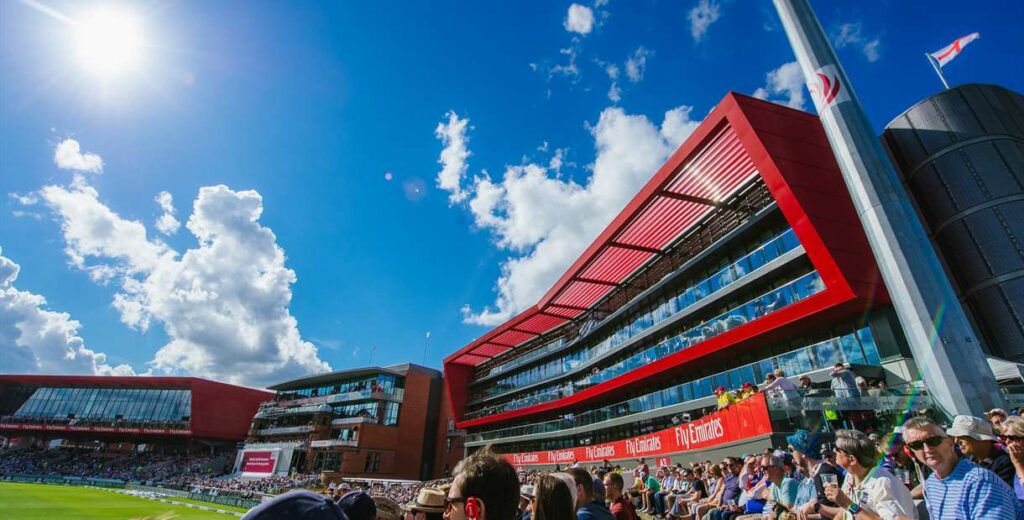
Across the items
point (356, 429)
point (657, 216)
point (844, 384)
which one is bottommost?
point (844, 384)

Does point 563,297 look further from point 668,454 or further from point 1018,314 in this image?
point 1018,314

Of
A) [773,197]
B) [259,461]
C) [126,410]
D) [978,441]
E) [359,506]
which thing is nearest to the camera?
[359,506]

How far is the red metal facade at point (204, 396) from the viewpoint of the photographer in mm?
54875

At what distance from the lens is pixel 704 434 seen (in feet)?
47.2

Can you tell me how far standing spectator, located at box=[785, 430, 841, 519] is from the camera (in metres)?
4.27

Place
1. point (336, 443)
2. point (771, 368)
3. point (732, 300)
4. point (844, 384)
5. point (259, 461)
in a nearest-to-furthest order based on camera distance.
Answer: point (844, 384) < point (771, 368) < point (732, 300) < point (336, 443) < point (259, 461)

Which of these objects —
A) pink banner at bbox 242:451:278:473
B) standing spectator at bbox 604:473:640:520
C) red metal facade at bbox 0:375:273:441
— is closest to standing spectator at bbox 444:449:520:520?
standing spectator at bbox 604:473:640:520

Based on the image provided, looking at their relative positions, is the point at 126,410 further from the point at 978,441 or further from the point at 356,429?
the point at 978,441

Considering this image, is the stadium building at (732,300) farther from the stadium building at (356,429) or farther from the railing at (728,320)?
the stadium building at (356,429)

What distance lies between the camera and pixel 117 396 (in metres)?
58.2

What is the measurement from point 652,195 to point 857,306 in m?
8.05

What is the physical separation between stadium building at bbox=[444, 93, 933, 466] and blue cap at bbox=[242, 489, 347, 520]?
39.1 ft

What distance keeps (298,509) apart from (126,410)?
244 feet

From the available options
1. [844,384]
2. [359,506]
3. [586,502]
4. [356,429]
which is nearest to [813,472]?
[586,502]
